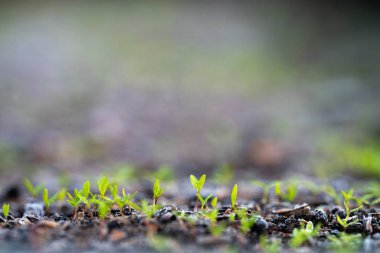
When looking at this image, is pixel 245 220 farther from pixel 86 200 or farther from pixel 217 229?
pixel 86 200

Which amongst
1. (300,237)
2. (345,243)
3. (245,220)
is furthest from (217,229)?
(345,243)

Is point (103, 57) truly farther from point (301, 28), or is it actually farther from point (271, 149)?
point (271, 149)

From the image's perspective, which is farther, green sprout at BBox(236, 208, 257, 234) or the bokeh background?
the bokeh background

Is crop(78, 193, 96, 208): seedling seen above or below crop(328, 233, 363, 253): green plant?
above

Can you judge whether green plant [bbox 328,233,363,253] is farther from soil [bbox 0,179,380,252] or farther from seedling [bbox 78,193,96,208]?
seedling [bbox 78,193,96,208]

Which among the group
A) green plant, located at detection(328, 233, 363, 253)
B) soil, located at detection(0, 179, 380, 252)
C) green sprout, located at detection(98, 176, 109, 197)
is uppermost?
green sprout, located at detection(98, 176, 109, 197)

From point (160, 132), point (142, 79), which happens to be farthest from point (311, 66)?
point (160, 132)

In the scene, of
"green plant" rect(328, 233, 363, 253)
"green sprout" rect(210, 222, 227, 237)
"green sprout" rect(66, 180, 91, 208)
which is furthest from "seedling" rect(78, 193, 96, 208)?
"green plant" rect(328, 233, 363, 253)

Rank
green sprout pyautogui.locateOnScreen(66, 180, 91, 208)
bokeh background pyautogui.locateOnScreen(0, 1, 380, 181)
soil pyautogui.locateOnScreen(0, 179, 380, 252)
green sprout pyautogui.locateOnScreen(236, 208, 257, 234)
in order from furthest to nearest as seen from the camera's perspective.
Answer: bokeh background pyautogui.locateOnScreen(0, 1, 380, 181), green sprout pyautogui.locateOnScreen(66, 180, 91, 208), green sprout pyautogui.locateOnScreen(236, 208, 257, 234), soil pyautogui.locateOnScreen(0, 179, 380, 252)
